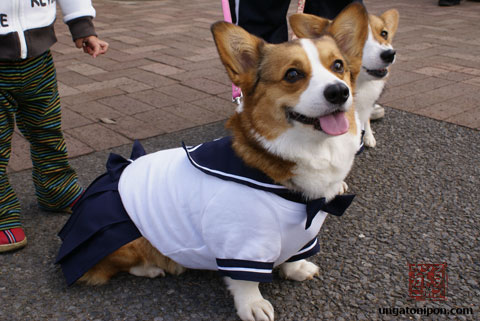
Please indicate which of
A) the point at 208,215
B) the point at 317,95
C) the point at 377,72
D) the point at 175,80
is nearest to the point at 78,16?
the point at 208,215

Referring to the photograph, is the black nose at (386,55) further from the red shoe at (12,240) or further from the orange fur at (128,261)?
the red shoe at (12,240)

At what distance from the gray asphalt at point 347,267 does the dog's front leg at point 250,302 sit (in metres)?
0.09

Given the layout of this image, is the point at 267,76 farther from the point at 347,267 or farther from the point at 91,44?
the point at 91,44

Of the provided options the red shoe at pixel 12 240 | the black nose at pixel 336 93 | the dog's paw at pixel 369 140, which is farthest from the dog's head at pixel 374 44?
the red shoe at pixel 12 240

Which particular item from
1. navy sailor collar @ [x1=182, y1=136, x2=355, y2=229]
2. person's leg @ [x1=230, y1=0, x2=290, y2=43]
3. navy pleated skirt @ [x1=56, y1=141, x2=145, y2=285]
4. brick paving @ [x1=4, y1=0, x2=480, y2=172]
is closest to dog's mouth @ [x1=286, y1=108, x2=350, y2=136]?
navy sailor collar @ [x1=182, y1=136, x2=355, y2=229]

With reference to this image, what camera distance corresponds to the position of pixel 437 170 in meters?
3.69

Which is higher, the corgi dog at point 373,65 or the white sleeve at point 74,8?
the white sleeve at point 74,8

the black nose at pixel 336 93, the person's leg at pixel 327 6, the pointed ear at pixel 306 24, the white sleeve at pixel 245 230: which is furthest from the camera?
the person's leg at pixel 327 6

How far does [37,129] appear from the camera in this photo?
2918 mm

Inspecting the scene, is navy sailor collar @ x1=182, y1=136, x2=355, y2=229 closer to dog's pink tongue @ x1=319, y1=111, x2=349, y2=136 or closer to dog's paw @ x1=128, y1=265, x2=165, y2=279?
dog's pink tongue @ x1=319, y1=111, x2=349, y2=136

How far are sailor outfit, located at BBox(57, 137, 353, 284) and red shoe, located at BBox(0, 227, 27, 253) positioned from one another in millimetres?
364

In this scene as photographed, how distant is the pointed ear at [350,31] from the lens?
232 centimetres

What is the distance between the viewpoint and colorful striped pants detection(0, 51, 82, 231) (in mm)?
2703

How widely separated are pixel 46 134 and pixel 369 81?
226 centimetres
